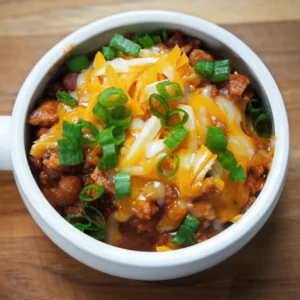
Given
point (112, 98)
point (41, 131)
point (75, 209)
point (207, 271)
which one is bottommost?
point (207, 271)

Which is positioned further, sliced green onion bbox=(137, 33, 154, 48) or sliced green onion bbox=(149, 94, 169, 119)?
sliced green onion bbox=(137, 33, 154, 48)

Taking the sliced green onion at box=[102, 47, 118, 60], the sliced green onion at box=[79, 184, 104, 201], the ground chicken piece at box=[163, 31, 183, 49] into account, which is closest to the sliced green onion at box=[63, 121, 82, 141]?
the sliced green onion at box=[79, 184, 104, 201]

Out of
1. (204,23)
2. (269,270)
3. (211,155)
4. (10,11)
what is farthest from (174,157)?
(10,11)

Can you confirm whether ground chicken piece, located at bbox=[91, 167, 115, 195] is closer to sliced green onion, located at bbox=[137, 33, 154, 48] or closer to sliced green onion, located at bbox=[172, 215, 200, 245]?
sliced green onion, located at bbox=[172, 215, 200, 245]

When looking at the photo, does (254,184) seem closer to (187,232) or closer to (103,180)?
(187,232)

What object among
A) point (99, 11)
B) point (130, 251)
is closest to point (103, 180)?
point (130, 251)

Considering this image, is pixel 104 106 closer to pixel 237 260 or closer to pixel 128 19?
pixel 128 19
